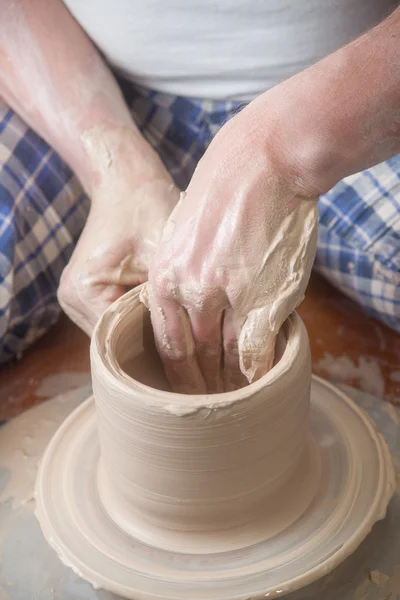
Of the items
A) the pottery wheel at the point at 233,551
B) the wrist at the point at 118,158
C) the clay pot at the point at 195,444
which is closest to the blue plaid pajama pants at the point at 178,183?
the wrist at the point at 118,158

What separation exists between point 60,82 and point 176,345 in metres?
0.70

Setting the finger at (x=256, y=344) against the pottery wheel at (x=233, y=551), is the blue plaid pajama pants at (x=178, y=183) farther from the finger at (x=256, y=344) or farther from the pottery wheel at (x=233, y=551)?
the finger at (x=256, y=344)

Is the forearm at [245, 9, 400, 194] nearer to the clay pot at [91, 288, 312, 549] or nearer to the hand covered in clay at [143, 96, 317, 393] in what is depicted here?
the hand covered in clay at [143, 96, 317, 393]

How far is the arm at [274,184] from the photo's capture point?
0.89 meters

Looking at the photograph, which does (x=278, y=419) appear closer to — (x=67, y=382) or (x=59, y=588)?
(x=59, y=588)

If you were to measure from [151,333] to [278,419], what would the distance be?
0.27 metres

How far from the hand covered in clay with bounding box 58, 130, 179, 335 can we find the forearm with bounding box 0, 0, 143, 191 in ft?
0.30

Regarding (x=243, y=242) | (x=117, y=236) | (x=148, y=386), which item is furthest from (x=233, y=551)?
(x=117, y=236)

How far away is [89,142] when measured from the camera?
4.42 feet

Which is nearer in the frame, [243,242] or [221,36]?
[243,242]

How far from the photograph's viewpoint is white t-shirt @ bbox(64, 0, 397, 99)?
130 cm

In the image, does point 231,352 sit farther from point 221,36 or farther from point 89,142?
point 221,36

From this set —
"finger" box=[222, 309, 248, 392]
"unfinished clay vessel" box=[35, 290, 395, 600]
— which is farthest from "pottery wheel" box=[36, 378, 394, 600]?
"finger" box=[222, 309, 248, 392]

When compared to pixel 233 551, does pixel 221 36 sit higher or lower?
higher
